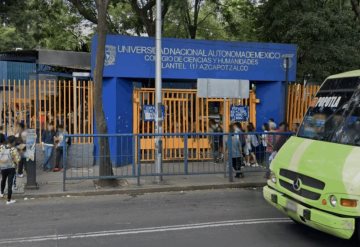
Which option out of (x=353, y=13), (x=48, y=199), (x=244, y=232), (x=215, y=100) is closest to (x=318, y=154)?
(x=244, y=232)

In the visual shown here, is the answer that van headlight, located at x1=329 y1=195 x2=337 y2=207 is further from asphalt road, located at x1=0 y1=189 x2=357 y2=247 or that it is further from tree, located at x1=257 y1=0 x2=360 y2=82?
tree, located at x1=257 y1=0 x2=360 y2=82

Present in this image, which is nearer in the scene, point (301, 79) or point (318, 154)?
point (318, 154)

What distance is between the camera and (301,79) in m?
18.9

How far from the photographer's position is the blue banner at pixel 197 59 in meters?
13.9

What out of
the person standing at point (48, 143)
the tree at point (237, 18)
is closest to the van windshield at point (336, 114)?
the person standing at point (48, 143)

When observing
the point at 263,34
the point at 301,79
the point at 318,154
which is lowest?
the point at 318,154

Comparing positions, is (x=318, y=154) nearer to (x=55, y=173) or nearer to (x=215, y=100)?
(x=55, y=173)

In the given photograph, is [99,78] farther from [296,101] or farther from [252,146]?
[296,101]

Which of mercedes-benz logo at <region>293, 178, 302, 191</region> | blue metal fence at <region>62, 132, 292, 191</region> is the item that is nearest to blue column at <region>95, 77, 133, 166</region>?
blue metal fence at <region>62, 132, 292, 191</region>

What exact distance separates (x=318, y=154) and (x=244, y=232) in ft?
5.43

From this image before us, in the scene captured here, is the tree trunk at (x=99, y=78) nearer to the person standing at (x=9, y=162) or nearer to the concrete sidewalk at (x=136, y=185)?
the concrete sidewalk at (x=136, y=185)

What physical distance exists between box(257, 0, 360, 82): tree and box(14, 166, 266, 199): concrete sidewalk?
7.19 meters

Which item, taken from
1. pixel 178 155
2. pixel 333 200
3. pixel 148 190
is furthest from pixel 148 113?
pixel 333 200

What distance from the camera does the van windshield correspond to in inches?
243
